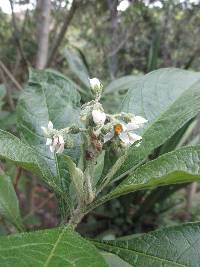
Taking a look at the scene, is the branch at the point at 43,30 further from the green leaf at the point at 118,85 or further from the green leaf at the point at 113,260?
the green leaf at the point at 113,260

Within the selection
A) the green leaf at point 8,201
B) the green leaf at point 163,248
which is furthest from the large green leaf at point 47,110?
the green leaf at point 163,248

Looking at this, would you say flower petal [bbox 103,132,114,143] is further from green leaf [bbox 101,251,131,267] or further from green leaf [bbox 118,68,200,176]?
green leaf [bbox 101,251,131,267]

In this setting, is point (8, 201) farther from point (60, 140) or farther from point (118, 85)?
point (118, 85)

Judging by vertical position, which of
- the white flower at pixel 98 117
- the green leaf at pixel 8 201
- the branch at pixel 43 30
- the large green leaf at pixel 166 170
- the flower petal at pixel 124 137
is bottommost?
the green leaf at pixel 8 201

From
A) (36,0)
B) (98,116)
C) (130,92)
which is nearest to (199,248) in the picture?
(98,116)

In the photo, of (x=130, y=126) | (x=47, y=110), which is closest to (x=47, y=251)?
(x=130, y=126)

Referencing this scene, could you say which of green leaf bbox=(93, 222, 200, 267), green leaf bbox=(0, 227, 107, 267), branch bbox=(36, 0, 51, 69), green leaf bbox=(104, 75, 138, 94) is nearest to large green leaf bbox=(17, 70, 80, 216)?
green leaf bbox=(93, 222, 200, 267)
